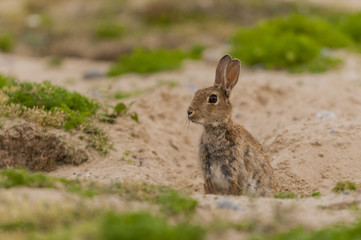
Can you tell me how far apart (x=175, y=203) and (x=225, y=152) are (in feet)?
5.88

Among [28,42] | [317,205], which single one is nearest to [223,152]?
[317,205]

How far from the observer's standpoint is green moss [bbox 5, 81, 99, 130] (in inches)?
301

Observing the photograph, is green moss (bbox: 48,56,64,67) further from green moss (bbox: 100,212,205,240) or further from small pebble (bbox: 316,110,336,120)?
green moss (bbox: 100,212,205,240)

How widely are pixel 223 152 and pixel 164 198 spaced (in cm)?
171

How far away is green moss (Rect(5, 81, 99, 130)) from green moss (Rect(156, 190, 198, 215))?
2950 millimetres

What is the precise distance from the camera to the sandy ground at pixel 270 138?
5.34 metres

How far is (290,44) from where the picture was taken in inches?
529

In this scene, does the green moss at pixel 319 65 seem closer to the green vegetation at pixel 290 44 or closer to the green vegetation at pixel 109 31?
the green vegetation at pixel 290 44

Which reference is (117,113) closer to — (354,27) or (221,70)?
(221,70)

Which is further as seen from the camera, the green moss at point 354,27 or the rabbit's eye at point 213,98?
the green moss at point 354,27

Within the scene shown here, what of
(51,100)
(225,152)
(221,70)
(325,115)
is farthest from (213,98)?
(325,115)

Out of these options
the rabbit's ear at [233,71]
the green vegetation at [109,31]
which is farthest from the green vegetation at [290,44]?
the rabbit's ear at [233,71]

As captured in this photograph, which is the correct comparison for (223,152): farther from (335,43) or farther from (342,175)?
(335,43)

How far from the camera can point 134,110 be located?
9.29m
